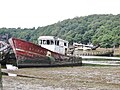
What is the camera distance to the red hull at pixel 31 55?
4088 centimetres

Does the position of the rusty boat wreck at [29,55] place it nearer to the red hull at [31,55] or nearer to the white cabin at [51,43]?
the red hull at [31,55]

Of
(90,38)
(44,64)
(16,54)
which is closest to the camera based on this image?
(16,54)

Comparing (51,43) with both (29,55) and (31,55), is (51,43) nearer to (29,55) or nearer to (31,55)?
(31,55)

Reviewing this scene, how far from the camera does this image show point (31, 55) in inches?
1666

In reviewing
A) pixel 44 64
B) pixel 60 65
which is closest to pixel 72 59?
pixel 60 65

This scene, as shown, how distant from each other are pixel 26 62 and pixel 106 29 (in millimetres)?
149296

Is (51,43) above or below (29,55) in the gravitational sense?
above

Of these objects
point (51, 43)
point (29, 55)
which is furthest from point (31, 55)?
point (51, 43)

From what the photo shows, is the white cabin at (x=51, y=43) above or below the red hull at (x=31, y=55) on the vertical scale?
above

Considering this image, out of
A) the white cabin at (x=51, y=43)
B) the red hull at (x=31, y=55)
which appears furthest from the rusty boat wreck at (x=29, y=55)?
the white cabin at (x=51, y=43)

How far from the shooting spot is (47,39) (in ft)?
161

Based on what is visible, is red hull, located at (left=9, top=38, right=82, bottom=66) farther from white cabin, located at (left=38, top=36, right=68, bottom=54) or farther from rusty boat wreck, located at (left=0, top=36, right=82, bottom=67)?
white cabin, located at (left=38, top=36, right=68, bottom=54)

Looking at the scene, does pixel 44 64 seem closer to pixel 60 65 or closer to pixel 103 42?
pixel 60 65

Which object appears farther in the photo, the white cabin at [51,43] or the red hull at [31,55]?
the white cabin at [51,43]
